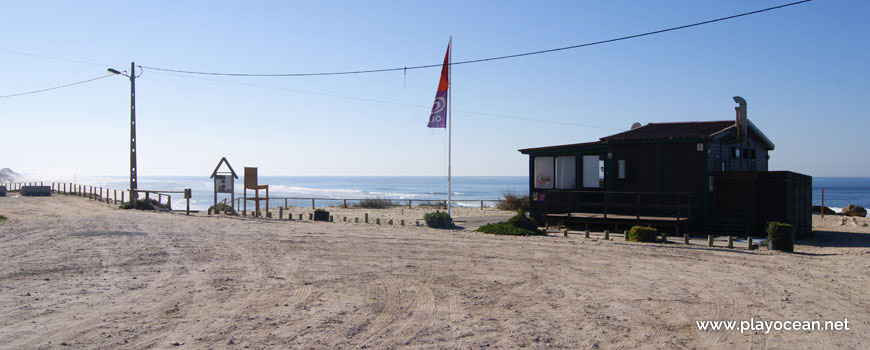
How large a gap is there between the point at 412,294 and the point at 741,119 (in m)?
16.6

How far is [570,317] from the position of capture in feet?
23.4

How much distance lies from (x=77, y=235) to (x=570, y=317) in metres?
14.3

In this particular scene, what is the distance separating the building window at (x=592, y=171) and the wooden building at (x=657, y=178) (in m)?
0.04

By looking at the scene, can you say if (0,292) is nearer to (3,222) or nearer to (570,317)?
(570,317)

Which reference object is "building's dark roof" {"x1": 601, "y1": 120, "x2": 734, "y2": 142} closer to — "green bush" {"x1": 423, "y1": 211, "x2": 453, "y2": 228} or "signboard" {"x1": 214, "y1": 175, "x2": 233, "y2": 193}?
"green bush" {"x1": 423, "y1": 211, "x2": 453, "y2": 228}

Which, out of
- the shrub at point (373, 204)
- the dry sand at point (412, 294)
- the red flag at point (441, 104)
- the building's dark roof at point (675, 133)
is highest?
the red flag at point (441, 104)

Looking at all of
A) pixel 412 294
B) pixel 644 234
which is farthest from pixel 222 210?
pixel 412 294

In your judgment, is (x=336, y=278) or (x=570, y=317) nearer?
(x=570, y=317)

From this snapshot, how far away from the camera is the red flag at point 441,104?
72.0ft

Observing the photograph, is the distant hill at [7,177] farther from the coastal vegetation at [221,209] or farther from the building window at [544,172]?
the building window at [544,172]

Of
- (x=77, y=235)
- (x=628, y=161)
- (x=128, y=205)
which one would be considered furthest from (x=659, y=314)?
(x=128, y=205)

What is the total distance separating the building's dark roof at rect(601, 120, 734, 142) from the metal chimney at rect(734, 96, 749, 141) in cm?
30

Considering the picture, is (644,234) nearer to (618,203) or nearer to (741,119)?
(618,203)

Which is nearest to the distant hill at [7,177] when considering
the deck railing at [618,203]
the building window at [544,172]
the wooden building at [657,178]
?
the building window at [544,172]
